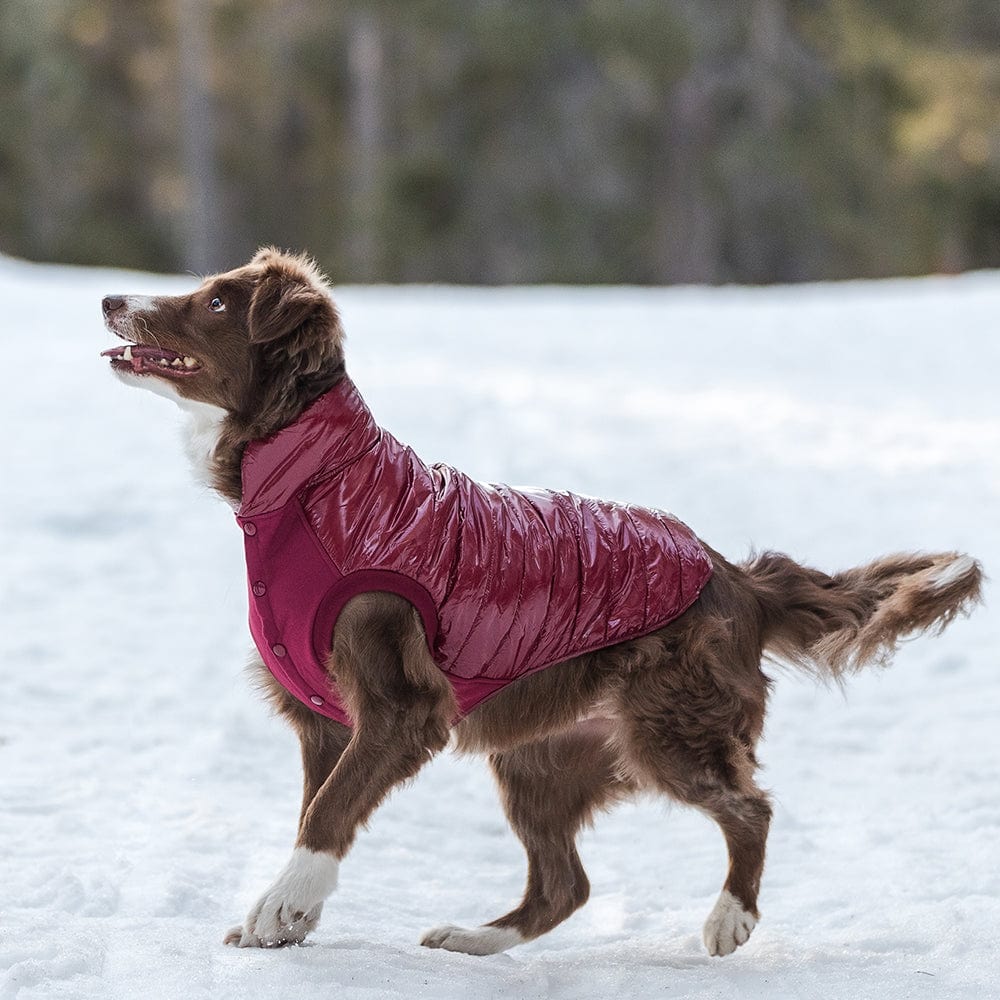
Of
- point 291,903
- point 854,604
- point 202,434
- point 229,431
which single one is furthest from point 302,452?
point 854,604

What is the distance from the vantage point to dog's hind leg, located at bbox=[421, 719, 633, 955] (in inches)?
174

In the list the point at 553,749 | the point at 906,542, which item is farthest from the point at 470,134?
the point at 553,749

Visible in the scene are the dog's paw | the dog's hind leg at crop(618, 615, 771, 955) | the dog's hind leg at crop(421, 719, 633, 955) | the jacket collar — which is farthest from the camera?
the dog's hind leg at crop(421, 719, 633, 955)

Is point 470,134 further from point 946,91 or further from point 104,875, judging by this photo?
point 104,875

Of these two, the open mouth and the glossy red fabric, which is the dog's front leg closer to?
the glossy red fabric

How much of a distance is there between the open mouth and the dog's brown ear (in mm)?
194

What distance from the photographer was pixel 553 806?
4.50m

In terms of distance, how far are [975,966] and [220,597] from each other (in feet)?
15.6

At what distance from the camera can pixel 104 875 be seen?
4.38m

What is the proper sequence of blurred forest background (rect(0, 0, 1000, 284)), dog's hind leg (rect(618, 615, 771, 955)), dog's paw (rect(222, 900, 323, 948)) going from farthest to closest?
blurred forest background (rect(0, 0, 1000, 284)), dog's hind leg (rect(618, 615, 771, 955)), dog's paw (rect(222, 900, 323, 948))

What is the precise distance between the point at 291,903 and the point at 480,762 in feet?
8.25

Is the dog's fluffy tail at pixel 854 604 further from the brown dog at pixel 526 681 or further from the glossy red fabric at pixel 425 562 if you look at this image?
the glossy red fabric at pixel 425 562

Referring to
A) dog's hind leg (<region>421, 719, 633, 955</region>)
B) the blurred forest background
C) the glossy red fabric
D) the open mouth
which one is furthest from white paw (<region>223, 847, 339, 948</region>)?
the blurred forest background

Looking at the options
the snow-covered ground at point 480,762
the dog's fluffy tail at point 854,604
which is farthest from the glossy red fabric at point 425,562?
the snow-covered ground at point 480,762
